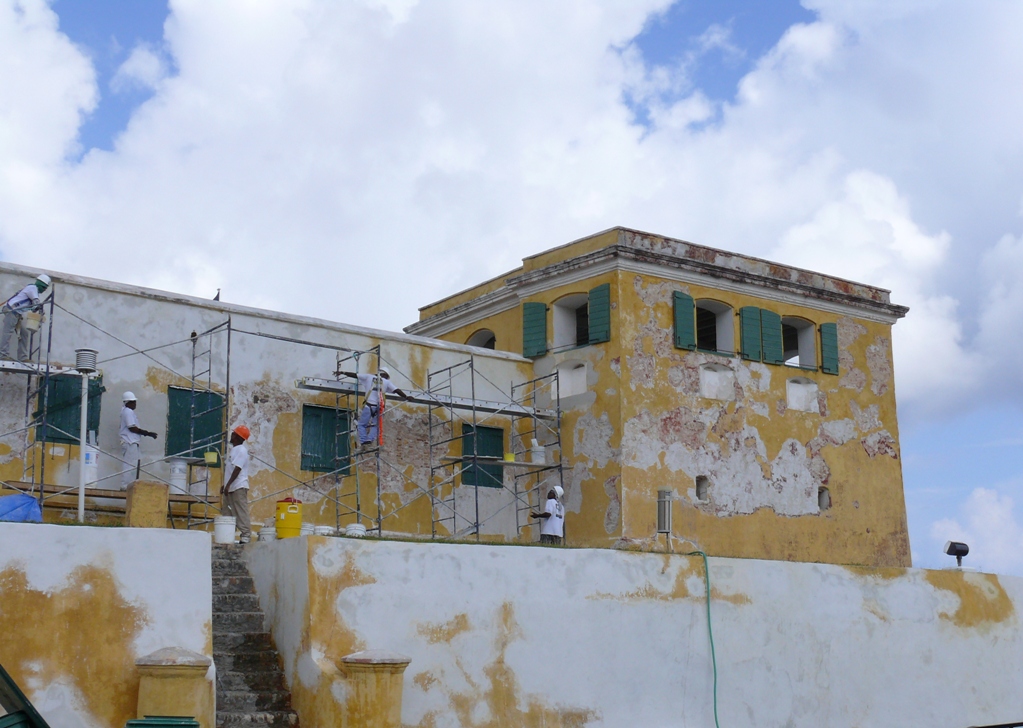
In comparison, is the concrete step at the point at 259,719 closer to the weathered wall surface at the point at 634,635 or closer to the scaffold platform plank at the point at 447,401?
the weathered wall surface at the point at 634,635

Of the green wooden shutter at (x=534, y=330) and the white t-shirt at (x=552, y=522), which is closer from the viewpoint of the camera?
the white t-shirt at (x=552, y=522)

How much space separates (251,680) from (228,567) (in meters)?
1.69

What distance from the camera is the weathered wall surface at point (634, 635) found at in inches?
465

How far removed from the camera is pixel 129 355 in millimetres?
16234

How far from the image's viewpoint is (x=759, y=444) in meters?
20.7

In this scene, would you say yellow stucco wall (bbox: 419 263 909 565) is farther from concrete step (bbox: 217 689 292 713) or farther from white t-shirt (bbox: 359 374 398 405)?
concrete step (bbox: 217 689 292 713)

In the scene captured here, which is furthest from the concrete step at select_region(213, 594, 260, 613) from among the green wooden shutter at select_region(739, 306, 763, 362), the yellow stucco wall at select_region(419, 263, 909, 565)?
the green wooden shutter at select_region(739, 306, 763, 362)

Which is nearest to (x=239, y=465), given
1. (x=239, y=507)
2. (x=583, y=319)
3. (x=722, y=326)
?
(x=239, y=507)

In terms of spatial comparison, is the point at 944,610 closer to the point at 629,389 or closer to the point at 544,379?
the point at 629,389

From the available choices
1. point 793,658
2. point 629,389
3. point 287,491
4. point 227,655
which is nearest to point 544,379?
point 629,389

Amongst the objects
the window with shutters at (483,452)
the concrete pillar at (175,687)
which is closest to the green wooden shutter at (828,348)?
the window with shutters at (483,452)

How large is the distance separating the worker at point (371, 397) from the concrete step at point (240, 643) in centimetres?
527

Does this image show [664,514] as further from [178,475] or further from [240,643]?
[240,643]

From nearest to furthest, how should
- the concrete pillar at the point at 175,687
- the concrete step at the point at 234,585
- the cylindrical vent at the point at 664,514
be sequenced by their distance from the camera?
the concrete pillar at the point at 175,687 < the concrete step at the point at 234,585 < the cylindrical vent at the point at 664,514
